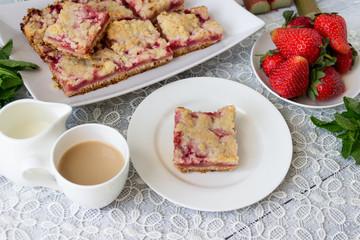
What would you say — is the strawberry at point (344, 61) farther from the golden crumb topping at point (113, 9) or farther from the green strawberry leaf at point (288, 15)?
the golden crumb topping at point (113, 9)

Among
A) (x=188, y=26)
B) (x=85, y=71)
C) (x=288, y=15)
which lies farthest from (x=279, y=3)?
(x=85, y=71)

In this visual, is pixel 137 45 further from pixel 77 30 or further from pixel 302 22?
pixel 302 22

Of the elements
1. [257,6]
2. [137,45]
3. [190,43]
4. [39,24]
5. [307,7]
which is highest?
[39,24]

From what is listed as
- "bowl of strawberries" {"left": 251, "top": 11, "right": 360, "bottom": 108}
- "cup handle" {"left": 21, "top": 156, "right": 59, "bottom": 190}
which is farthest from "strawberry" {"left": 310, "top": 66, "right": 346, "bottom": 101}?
"cup handle" {"left": 21, "top": 156, "right": 59, "bottom": 190}

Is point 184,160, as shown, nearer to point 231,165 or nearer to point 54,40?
point 231,165

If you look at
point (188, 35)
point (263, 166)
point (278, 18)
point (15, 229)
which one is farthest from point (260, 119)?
point (15, 229)

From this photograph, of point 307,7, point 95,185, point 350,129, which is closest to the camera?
point 95,185
